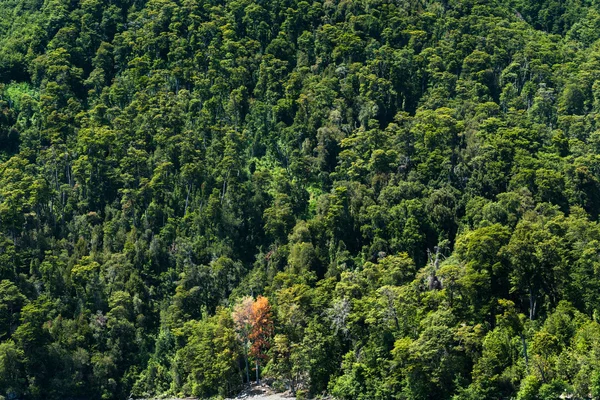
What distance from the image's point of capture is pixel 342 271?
74750mm

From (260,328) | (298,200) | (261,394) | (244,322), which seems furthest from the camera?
(298,200)

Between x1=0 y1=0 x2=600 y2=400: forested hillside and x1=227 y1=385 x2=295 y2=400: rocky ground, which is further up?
x1=0 y1=0 x2=600 y2=400: forested hillside

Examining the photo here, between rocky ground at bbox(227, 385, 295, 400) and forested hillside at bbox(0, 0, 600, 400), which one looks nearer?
forested hillside at bbox(0, 0, 600, 400)

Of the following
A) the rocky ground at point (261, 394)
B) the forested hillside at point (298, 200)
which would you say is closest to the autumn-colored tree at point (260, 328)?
the forested hillside at point (298, 200)

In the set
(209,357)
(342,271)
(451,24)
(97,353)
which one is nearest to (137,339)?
(97,353)

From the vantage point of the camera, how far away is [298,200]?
8456 cm

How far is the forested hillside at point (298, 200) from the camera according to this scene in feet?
208

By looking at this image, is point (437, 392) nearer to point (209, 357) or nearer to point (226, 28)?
point (209, 357)

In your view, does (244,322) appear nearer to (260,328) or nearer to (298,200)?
(260,328)

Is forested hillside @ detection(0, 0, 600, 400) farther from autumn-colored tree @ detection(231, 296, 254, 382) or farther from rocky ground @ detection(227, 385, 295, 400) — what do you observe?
rocky ground @ detection(227, 385, 295, 400)

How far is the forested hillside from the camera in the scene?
6328 centimetres

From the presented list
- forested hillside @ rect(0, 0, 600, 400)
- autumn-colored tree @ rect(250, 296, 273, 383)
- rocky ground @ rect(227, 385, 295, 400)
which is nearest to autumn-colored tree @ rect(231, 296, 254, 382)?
forested hillside @ rect(0, 0, 600, 400)

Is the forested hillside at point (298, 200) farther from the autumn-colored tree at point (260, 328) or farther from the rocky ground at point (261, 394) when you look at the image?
the rocky ground at point (261, 394)

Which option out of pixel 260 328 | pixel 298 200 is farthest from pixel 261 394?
pixel 298 200
